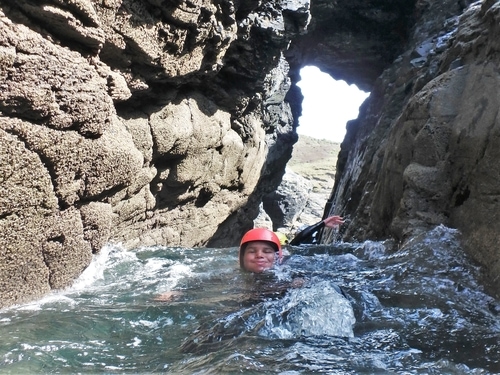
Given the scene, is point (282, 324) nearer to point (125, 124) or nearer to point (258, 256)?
point (258, 256)

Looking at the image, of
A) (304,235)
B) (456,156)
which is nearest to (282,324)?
(456,156)

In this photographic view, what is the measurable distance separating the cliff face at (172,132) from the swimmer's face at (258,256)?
→ 4.97 feet

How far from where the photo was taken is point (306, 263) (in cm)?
625

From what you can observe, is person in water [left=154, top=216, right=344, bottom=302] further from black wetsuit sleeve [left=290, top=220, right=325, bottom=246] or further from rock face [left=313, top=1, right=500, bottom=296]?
black wetsuit sleeve [left=290, top=220, right=325, bottom=246]

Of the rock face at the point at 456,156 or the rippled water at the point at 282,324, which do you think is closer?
the rippled water at the point at 282,324

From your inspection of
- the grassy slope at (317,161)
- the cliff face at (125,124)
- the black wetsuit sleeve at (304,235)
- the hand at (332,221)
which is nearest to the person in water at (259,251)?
the cliff face at (125,124)

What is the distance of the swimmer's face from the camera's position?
18.6 ft

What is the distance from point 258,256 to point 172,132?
413cm

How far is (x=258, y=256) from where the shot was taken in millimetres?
5672

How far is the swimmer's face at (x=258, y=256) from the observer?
566cm

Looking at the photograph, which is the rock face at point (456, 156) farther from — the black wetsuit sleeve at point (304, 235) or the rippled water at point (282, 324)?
the black wetsuit sleeve at point (304, 235)

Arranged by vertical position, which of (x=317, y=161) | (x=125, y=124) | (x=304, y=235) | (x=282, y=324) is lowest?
(x=282, y=324)

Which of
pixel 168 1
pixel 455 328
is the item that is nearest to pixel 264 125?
pixel 168 1

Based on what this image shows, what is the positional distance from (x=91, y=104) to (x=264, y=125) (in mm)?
9797
